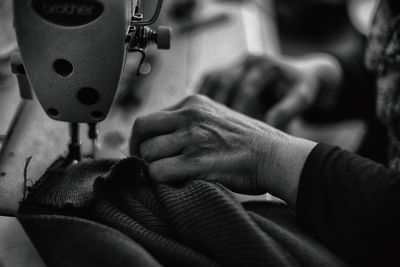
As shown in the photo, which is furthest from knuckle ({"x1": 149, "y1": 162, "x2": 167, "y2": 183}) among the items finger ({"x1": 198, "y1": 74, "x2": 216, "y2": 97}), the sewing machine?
finger ({"x1": 198, "y1": 74, "x2": 216, "y2": 97})

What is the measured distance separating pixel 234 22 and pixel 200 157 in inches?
33.9

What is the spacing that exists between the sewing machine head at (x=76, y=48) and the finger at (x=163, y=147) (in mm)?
96

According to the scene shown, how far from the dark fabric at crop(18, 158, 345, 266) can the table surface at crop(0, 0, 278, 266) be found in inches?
3.1

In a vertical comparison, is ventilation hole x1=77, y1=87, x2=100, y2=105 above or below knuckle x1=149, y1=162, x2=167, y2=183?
above

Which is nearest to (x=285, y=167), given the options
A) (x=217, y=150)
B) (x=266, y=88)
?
(x=217, y=150)

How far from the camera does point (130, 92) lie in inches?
45.8

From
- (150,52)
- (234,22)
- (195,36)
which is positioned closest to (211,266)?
(150,52)

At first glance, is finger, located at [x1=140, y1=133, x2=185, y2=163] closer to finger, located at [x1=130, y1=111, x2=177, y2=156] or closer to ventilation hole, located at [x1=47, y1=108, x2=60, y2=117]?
finger, located at [x1=130, y1=111, x2=177, y2=156]

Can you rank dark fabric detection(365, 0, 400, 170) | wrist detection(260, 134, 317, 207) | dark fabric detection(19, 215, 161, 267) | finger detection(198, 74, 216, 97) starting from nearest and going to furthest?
Result: 1. dark fabric detection(19, 215, 161, 267)
2. wrist detection(260, 134, 317, 207)
3. dark fabric detection(365, 0, 400, 170)
4. finger detection(198, 74, 216, 97)

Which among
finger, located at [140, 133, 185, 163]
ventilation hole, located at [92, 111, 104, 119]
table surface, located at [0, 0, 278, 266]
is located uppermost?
ventilation hole, located at [92, 111, 104, 119]

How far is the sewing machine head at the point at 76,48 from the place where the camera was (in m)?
0.66

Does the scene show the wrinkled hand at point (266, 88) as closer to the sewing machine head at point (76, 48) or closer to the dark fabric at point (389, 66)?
the dark fabric at point (389, 66)

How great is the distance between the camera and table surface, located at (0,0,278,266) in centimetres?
82

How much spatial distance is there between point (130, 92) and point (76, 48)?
48 cm
